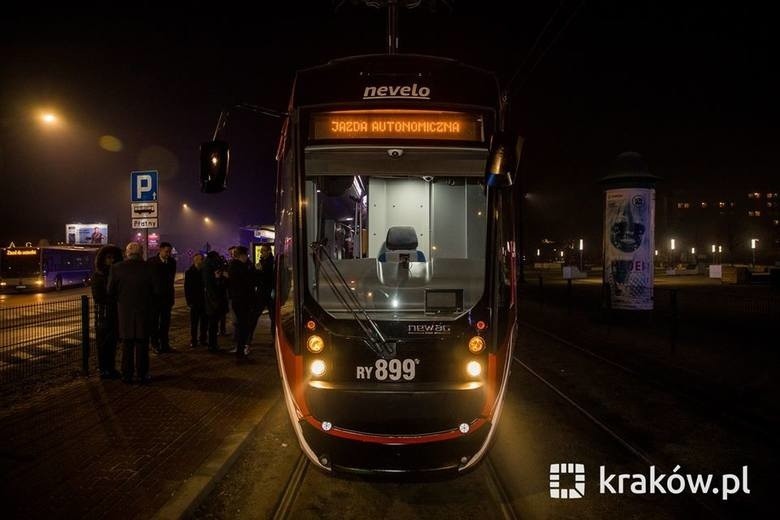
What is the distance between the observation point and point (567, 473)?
4812 millimetres

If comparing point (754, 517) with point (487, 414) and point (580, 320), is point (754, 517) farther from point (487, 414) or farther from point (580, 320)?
point (580, 320)

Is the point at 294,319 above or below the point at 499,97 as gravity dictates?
below

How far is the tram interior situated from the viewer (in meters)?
4.57

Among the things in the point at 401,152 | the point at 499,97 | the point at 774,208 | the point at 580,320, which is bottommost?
the point at 580,320

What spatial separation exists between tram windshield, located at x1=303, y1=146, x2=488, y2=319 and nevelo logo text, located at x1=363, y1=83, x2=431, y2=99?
1.43ft

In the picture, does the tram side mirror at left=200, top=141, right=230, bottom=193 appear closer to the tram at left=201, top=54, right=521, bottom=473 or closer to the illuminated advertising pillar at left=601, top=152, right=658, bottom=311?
the tram at left=201, top=54, right=521, bottom=473

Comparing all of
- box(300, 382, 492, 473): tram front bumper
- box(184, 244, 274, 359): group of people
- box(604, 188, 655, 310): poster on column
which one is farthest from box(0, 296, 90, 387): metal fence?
box(604, 188, 655, 310): poster on column

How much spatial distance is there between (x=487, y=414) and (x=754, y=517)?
2091mm

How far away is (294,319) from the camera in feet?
14.3

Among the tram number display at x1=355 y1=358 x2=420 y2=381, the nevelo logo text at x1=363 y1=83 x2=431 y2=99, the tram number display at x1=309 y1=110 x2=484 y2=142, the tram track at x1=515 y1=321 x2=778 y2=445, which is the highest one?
the nevelo logo text at x1=363 y1=83 x2=431 y2=99

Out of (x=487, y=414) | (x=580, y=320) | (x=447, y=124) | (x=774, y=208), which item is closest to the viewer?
(x=487, y=414)

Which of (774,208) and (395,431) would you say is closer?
(395,431)

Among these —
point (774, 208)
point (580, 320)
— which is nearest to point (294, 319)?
point (580, 320)

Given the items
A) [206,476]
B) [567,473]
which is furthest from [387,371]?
[567,473]
